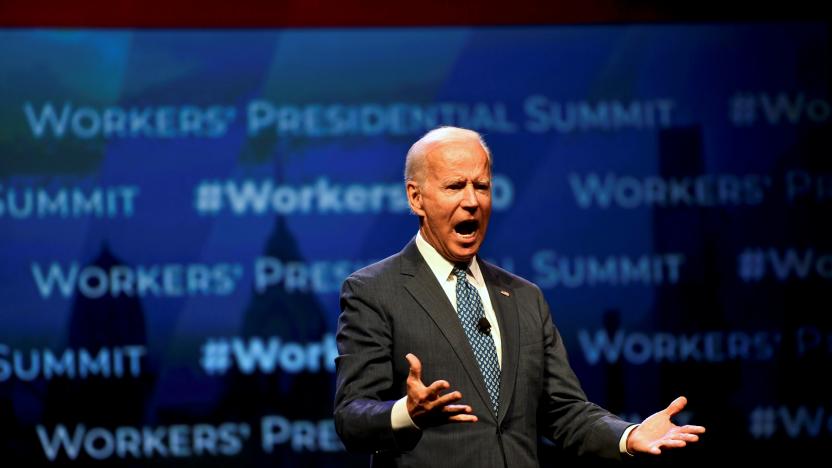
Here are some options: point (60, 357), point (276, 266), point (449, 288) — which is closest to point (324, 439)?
point (276, 266)

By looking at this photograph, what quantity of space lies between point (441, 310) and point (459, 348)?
10 cm

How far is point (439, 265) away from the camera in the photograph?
262 cm

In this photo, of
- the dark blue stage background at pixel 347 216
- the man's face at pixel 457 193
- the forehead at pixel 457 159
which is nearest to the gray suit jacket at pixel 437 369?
the man's face at pixel 457 193

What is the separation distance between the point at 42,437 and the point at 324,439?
1.04 metres

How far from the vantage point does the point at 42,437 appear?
4.32 metres

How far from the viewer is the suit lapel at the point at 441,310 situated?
2483 millimetres

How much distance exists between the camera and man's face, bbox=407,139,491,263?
2.56 m

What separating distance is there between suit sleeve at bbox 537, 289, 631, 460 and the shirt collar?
17 centimetres

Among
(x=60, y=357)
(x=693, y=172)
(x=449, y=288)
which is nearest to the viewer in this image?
(x=449, y=288)

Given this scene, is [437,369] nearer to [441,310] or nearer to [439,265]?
[441,310]

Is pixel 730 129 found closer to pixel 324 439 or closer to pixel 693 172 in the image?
pixel 693 172

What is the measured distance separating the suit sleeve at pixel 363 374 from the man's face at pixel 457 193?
0.23 metres

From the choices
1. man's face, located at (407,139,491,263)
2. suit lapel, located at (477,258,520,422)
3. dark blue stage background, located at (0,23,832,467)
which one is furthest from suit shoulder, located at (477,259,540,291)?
dark blue stage background, located at (0,23,832,467)

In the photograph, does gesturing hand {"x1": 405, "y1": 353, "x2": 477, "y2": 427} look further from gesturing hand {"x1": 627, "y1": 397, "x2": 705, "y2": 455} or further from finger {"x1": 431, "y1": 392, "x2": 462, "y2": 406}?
gesturing hand {"x1": 627, "y1": 397, "x2": 705, "y2": 455}
